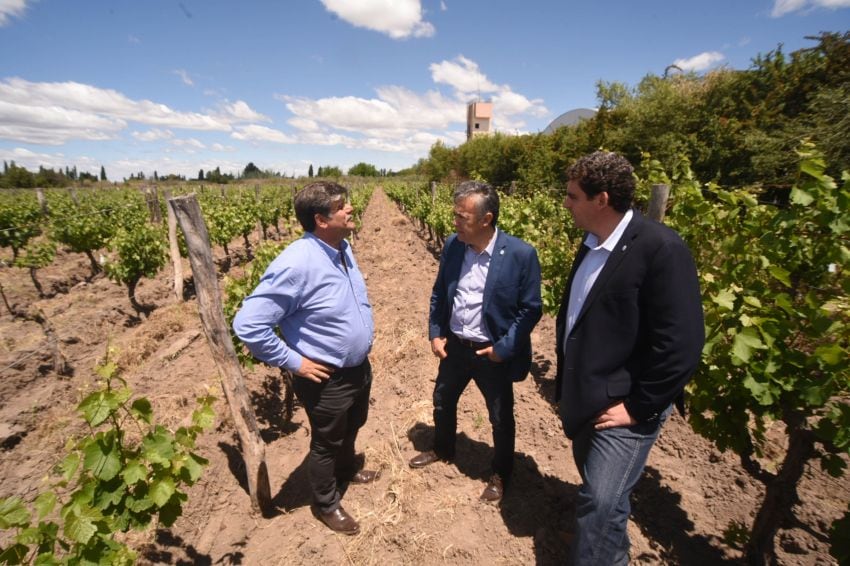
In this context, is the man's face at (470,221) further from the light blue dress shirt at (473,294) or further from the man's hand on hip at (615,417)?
the man's hand on hip at (615,417)

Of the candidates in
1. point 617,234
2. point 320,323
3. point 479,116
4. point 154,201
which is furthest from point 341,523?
point 479,116

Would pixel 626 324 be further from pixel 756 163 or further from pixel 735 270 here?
pixel 756 163

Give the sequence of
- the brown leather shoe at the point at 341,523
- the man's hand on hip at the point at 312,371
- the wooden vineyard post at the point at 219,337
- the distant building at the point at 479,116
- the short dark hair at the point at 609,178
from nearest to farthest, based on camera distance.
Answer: the short dark hair at the point at 609,178 < the man's hand on hip at the point at 312,371 < the wooden vineyard post at the point at 219,337 < the brown leather shoe at the point at 341,523 < the distant building at the point at 479,116

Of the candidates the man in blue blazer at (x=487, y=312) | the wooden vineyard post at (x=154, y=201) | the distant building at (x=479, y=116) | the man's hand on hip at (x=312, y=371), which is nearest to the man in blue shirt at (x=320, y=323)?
the man's hand on hip at (x=312, y=371)

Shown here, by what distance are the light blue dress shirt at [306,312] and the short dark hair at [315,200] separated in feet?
0.40

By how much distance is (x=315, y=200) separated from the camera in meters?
2.42

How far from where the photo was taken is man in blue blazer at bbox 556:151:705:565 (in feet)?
5.47

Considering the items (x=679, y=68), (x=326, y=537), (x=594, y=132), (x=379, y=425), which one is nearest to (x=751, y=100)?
(x=594, y=132)

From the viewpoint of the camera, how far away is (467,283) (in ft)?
9.03

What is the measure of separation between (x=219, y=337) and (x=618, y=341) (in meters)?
2.47

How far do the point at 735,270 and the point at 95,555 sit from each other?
3706 mm

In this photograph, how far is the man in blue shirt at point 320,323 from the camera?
7.39 feet

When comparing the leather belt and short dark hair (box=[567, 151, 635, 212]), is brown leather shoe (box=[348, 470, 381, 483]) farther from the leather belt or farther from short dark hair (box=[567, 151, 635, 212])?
short dark hair (box=[567, 151, 635, 212])

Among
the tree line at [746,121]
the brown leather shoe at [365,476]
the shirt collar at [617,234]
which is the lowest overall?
the brown leather shoe at [365,476]
